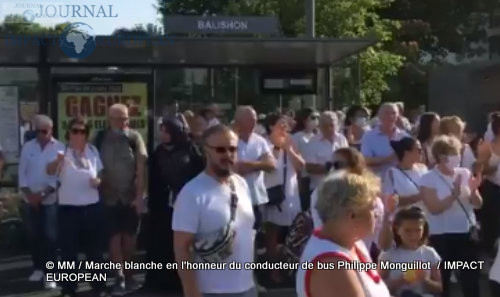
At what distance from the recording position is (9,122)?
1298 cm

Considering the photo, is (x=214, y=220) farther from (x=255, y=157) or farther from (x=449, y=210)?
(x=255, y=157)

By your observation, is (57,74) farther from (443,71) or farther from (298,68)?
(443,71)

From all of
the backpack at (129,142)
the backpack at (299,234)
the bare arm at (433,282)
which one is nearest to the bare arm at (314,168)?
the backpack at (299,234)

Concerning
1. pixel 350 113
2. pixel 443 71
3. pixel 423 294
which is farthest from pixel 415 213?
pixel 443 71

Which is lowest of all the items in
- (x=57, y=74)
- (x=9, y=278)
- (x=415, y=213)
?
(x=9, y=278)

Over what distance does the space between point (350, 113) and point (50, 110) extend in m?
3.80

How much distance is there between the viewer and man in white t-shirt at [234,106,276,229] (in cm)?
1023

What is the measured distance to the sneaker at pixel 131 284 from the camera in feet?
35.4

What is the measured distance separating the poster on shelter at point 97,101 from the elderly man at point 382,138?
3.58 meters

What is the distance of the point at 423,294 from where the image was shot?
22.4 feet

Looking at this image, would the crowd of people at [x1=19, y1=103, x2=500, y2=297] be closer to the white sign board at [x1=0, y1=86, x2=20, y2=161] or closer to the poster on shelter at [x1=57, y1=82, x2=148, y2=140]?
the poster on shelter at [x1=57, y1=82, x2=148, y2=140]

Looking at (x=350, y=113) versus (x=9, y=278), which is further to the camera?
(x=350, y=113)

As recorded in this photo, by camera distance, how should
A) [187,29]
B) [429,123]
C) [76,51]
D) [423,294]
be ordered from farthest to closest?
1. [187,29]
2. [76,51]
3. [429,123]
4. [423,294]

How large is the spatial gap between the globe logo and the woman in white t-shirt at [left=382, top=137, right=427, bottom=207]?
14.8 ft
